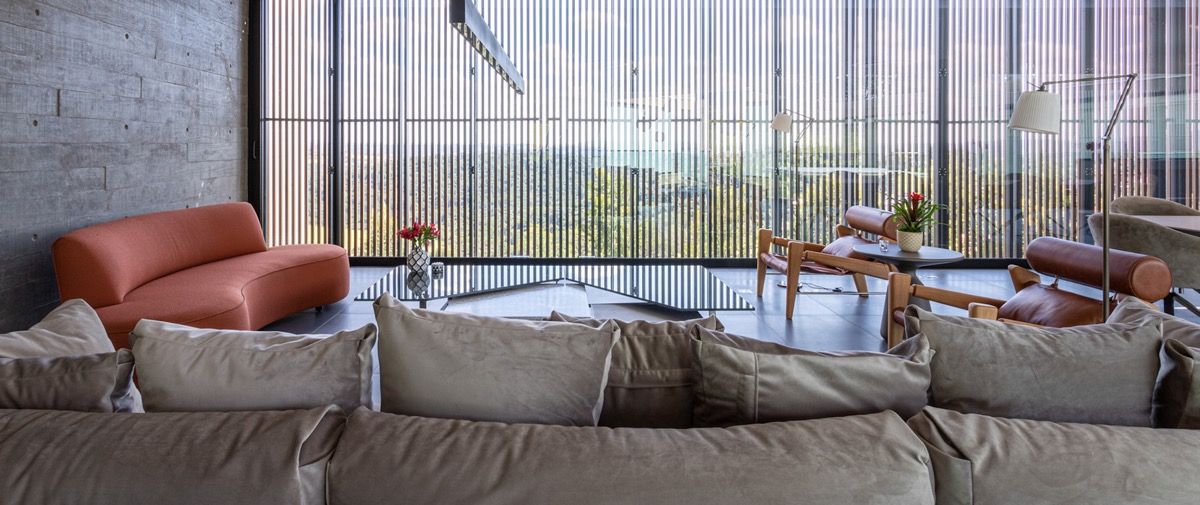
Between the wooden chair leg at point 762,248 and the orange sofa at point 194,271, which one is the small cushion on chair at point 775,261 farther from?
the orange sofa at point 194,271

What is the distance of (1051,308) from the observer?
3.87 meters

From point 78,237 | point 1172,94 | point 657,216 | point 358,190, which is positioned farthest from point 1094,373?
point 1172,94

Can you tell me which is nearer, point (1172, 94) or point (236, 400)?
→ point (236, 400)

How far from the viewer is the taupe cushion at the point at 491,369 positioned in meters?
1.54

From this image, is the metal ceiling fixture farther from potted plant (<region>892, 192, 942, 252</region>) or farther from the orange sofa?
potted plant (<region>892, 192, 942, 252</region>)

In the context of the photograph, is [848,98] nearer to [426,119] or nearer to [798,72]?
[798,72]

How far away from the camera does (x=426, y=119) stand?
874cm

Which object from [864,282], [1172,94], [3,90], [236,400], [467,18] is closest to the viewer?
[236,400]

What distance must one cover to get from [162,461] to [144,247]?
440 centimetres

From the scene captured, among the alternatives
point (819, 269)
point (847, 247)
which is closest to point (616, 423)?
point (819, 269)

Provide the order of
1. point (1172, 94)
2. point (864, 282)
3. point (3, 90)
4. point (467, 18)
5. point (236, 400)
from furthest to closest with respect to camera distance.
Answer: point (1172, 94) < point (864, 282) < point (3, 90) < point (467, 18) < point (236, 400)

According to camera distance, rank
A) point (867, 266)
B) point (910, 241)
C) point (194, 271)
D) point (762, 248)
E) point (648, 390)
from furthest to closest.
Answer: point (762, 248) → point (910, 241) → point (867, 266) → point (194, 271) → point (648, 390)

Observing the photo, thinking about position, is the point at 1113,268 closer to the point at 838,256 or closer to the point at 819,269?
the point at 838,256

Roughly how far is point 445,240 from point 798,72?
166 inches
